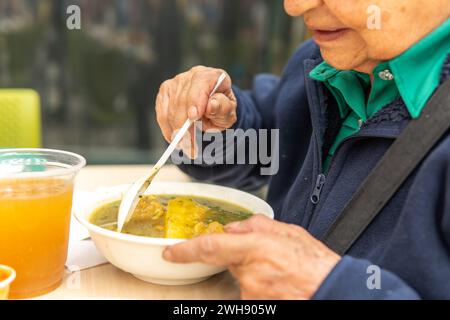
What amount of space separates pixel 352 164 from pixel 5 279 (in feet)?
2.33

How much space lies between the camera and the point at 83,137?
3875mm

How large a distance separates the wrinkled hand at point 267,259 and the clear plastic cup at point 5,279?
259 millimetres

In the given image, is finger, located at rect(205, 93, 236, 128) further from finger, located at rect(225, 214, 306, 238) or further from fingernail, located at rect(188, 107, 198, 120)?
finger, located at rect(225, 214, 306, 238)

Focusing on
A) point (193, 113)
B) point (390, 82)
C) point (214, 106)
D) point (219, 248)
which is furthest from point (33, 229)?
→ point (390, 82)

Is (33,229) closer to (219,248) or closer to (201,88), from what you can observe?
(219,248)

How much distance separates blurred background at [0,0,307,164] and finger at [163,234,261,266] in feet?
9.79

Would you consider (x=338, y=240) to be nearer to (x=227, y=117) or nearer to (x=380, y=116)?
(x=380, y=116)

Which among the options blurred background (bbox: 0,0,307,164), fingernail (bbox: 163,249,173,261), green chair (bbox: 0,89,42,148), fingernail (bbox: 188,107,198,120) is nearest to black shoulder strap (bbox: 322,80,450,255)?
fingernail (bbox: 163,249,173,261)

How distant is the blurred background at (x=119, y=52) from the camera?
3580 mm

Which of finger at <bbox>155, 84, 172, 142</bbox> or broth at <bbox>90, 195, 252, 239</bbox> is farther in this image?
finger at <bbox>155, 84, 172, 142</bbox>

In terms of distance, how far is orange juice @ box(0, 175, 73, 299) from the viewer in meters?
0.90

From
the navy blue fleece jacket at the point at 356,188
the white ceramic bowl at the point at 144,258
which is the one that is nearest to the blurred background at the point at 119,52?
the navy blue fleece jacket at the point at 356,188
